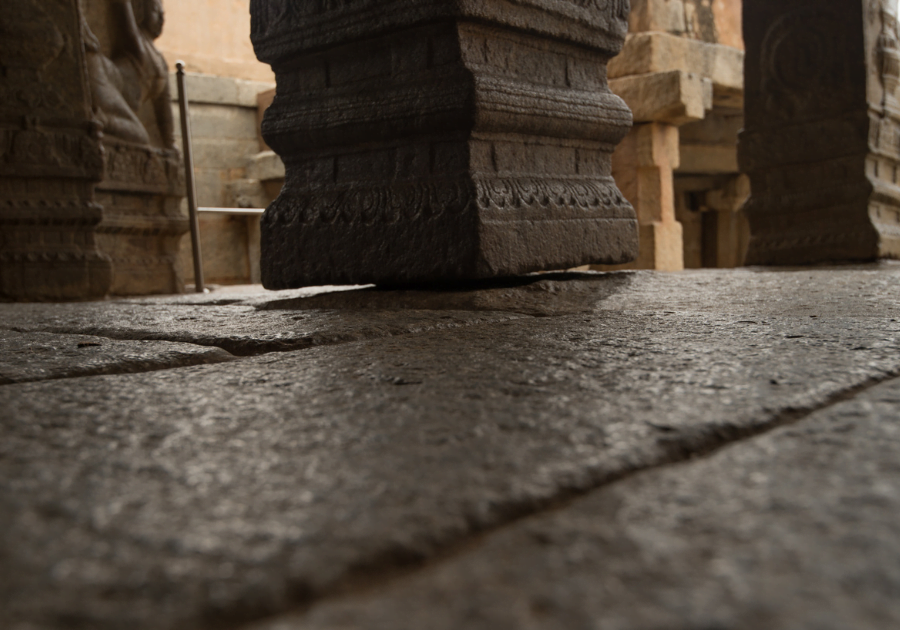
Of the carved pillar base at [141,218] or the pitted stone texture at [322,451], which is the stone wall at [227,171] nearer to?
Answer: the carved pillar base at [141,218]

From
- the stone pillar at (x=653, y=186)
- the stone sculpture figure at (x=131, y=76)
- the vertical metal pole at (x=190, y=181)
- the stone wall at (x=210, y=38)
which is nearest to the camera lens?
the vertical metal pole at (x=190, y=181)

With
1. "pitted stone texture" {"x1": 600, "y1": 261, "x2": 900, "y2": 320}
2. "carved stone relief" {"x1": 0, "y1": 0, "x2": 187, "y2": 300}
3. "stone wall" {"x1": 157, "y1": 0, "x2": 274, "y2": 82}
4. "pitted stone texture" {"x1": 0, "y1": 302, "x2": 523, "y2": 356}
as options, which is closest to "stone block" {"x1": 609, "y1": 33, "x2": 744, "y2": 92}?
"stone wall" {"x1": 157, "y1": 0, "x2": 274, "y2": 82}

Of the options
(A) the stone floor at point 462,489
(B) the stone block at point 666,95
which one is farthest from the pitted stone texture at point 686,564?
(B) the stone block at point 666,95

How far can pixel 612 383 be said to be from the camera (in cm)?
89

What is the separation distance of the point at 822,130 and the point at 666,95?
11.7 feet

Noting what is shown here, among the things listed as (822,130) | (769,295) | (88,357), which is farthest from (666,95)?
(88,357)

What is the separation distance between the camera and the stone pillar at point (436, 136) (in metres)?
1.99

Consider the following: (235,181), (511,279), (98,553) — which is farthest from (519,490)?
(235,181)

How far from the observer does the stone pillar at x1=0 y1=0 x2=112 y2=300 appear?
3844mm

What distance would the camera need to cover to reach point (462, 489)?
1.78 feet

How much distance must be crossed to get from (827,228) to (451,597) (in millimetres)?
4559

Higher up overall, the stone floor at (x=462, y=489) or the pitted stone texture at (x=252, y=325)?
the pitted stone texture at (x=252, y=325)

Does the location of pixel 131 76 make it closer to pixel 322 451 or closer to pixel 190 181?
pixel 190 181

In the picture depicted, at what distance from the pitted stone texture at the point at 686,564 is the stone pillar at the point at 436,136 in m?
1.46
